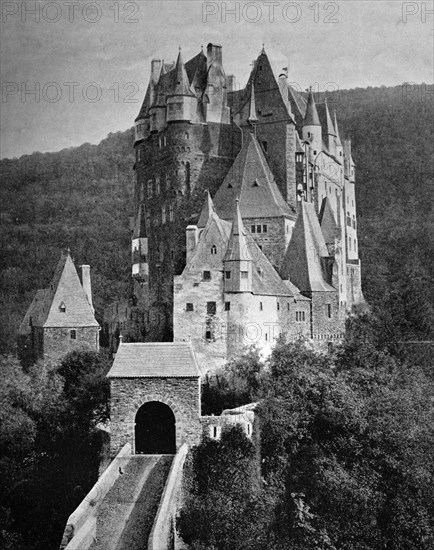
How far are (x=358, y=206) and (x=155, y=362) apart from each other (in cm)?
5277

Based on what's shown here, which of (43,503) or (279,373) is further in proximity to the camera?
(279,373)

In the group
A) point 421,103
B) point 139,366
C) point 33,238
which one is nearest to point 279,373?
point 139,366

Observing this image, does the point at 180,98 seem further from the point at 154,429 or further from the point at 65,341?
the point at 154,429

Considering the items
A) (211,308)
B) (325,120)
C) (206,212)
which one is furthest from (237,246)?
(325,120)

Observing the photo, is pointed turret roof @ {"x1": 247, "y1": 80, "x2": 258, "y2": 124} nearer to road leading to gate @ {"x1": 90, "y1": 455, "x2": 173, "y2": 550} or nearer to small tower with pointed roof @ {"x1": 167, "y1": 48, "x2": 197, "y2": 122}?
small tower with pointed roof @ {"x1": 167, "y1": 48, "x2": 197, "y2": 122}

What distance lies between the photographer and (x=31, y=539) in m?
27.0

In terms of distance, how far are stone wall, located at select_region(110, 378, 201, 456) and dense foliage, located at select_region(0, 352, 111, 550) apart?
3.36 metres

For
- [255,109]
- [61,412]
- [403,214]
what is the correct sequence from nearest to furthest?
[61,412], [255,109], [403,214]

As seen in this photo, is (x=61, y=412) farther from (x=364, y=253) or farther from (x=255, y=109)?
(x=364, y=253)

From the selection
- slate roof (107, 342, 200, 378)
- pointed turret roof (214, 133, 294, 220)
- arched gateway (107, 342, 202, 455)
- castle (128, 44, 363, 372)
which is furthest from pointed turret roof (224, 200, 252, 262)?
arched gateway (107, 342, 202, 455)

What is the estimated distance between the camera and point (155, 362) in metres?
26.4

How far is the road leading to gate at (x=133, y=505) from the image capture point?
20.4 metres

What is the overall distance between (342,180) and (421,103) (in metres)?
29.6

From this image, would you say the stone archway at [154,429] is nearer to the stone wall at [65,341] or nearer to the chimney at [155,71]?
the stone wall at [65,341]
